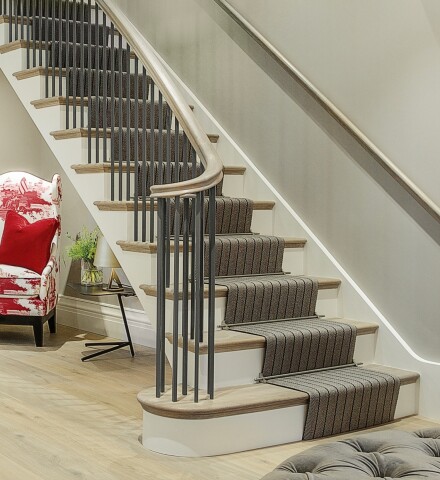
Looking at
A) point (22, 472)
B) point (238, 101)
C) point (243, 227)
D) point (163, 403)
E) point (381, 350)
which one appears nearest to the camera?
point (22, 472)

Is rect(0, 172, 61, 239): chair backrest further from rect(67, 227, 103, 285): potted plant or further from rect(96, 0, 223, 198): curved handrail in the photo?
rect(96, 0, 223, 198): curved handrail

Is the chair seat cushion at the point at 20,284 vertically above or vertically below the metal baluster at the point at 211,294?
below

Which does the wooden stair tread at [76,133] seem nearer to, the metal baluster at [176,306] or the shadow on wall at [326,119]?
the shadow on wall at [326,119]

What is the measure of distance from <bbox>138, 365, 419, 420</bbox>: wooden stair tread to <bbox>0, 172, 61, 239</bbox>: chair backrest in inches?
118

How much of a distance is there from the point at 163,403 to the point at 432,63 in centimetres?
206

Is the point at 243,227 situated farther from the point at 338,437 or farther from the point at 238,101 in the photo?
the point at 338,437

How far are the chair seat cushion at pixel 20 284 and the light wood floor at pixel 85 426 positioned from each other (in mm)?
424

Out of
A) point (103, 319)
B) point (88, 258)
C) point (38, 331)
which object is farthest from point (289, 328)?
point (103, 319)

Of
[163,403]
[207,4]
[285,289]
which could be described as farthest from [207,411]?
[207,4]

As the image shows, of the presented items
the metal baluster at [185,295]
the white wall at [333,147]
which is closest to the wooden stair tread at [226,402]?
the metal baluster at [185,295]

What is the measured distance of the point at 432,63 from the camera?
3965 mm

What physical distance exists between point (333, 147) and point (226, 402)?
1.79 m

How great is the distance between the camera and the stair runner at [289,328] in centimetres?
363

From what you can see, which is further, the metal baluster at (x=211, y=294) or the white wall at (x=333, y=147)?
the white wall at (x=333, y=147)
